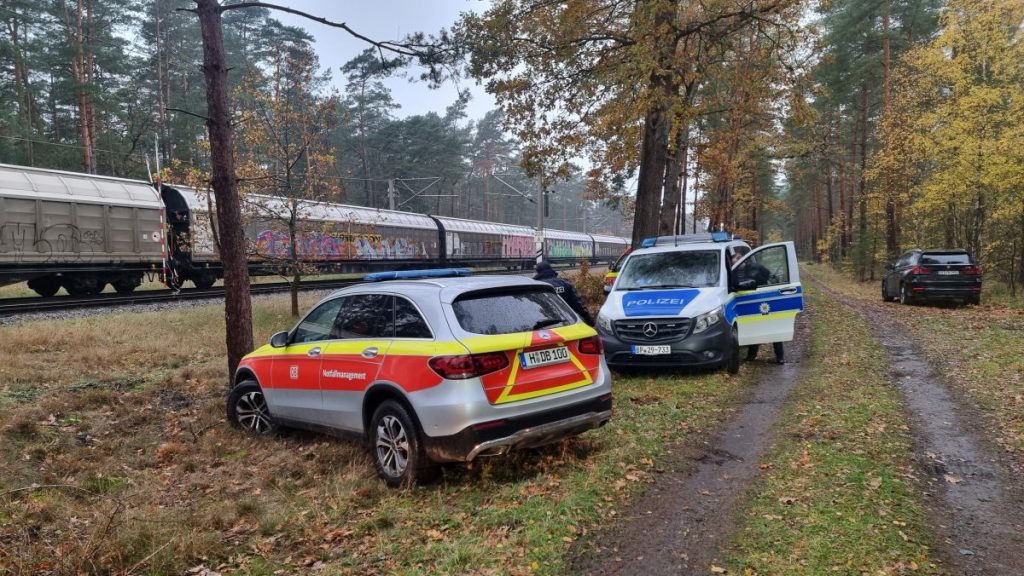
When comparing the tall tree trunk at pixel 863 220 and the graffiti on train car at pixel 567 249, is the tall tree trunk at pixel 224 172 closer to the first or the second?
the tall tree trunk at pixel 863 220

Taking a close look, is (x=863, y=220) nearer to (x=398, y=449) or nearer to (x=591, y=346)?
(x=591, y=346)

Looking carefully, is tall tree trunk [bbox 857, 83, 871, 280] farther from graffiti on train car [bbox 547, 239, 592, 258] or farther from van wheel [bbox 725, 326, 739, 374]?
van wheel [bbox 725, 326, 739, 374]

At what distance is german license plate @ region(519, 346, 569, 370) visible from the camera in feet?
14.5

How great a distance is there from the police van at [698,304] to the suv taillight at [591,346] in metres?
3.07

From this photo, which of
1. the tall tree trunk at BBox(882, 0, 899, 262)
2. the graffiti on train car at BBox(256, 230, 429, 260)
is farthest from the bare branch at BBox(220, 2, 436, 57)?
the tall tree trunk at BBox(882, 0, 899, 262)

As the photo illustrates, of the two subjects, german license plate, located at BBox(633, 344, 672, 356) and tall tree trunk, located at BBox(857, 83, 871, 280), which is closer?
german license plate, located at BBox(633, 344, 672, 356)

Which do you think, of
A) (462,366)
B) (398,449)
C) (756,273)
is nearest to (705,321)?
(756,273)

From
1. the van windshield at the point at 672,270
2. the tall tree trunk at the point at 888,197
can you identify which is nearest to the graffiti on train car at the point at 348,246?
the van windshield at the point at 672,270

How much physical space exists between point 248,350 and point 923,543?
22.9 feet

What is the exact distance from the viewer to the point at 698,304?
7.99 metres

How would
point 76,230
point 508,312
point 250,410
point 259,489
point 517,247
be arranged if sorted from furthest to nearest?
point 517,247 < point 76,230 < point 250,410 < point 259,489 < point 508,312

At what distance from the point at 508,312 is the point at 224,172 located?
4335 millimetres

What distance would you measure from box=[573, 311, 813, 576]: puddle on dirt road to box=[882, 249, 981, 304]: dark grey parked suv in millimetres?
13107

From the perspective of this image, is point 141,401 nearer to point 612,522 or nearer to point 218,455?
point 218,455
